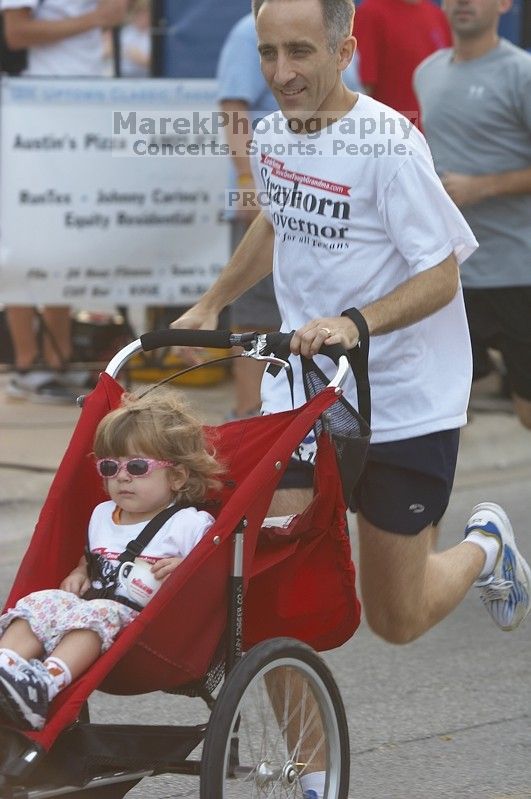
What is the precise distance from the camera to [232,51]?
7699mm

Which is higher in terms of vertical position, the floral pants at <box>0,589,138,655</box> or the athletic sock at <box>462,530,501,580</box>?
the floral pants at <box>0,589,138,655</box>

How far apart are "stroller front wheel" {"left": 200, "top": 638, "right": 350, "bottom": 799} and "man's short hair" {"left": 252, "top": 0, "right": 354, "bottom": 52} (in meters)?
1.44

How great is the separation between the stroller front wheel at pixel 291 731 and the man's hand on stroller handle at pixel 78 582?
42 cm

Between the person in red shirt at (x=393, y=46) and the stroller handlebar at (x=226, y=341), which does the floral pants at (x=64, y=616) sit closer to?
the stroller handlebar at (x=226, y=341)

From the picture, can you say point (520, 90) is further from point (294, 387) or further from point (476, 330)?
point (294, 387)

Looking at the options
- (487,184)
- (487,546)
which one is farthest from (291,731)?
(487,184)

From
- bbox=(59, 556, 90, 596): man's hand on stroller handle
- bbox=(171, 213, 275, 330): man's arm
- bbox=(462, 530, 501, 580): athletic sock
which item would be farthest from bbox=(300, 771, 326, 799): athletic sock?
bbox=(171, 213, 275, 330): man's arm

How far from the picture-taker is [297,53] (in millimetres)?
3939

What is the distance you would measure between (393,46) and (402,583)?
440 cm

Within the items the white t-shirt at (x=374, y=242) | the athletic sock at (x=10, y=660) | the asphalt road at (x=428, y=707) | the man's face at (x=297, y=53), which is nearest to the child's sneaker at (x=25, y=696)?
the athletic sock at (x=10, y=660)

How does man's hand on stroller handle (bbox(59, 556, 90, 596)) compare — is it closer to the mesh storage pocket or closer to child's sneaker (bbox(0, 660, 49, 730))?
child's sneaker (bbox(0, 660, 49, 730))

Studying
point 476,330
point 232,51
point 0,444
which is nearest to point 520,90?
point 476,330

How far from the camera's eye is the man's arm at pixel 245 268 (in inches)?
173

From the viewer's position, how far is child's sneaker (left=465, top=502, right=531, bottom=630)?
4.63 metres
